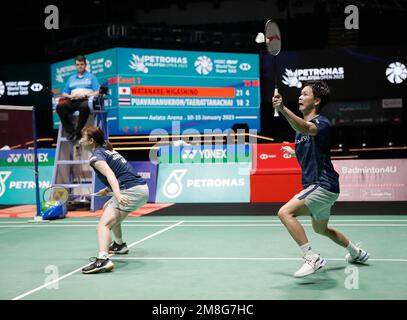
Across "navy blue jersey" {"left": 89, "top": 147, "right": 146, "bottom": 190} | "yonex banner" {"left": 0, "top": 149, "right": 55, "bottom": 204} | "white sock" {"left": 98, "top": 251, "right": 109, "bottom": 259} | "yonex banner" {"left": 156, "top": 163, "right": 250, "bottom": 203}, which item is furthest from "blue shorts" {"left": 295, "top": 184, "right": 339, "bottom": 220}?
"yonex banner" {"left": 0, "top": 149, "right": 55, "bottom": 204}

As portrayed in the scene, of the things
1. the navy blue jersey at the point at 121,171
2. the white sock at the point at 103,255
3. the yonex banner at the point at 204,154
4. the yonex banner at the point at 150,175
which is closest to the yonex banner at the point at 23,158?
the yonex banner at the point at 150,175

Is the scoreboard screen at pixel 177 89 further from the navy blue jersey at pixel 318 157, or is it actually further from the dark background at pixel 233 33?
the navy blue jersey at pixel 318 157

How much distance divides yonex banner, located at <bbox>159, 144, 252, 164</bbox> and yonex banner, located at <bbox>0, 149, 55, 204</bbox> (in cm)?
264

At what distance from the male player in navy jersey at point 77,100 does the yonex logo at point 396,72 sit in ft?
36.6

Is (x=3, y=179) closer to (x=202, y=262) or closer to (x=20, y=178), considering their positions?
(x=20, y=178)

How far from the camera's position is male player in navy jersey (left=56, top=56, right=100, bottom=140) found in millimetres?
9453

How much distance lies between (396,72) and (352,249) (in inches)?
529

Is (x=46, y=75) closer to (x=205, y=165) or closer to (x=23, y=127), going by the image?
(x=23, y=127)

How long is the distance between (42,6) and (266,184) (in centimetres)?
1300

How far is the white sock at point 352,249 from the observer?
506 cm

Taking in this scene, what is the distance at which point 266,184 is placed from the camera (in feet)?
34.2

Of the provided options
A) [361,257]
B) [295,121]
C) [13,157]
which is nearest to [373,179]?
[361,257]

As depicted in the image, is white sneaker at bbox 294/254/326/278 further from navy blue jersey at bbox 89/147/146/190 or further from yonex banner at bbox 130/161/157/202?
yonex banner at bbox 130/161/157/202

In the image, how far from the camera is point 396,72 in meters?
17.0
